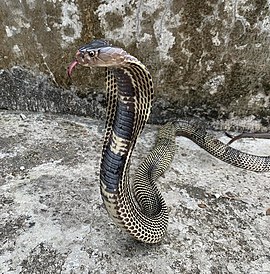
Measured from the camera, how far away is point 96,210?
2.64m

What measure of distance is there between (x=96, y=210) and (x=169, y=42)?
4.63ft

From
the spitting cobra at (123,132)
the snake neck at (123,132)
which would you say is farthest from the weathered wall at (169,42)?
the snake neck at (123,132)

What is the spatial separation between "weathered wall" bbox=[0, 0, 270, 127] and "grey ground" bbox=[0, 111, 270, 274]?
36 centimetres

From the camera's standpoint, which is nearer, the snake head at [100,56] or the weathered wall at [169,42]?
the snake head at [100,56]

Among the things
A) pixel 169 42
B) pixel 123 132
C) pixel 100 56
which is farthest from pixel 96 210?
pixel 169 42

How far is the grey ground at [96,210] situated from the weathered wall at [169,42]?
36 cm

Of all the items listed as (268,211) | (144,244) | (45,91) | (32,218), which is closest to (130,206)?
(144,244)

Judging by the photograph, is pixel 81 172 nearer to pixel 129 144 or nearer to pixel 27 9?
pixel 129 144

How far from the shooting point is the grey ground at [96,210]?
7.56ft

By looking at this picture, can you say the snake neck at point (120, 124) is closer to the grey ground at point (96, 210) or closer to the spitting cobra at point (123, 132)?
the spitting cobra at point (123, 132)

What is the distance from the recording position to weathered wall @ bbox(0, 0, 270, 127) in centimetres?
327

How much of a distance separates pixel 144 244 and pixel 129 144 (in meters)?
0.65

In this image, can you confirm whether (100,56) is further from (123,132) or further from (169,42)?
(169,42)

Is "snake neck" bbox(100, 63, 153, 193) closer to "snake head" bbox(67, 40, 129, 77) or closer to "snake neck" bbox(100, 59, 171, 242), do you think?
"snake neck" bbox(100, 59, 171, 242)
